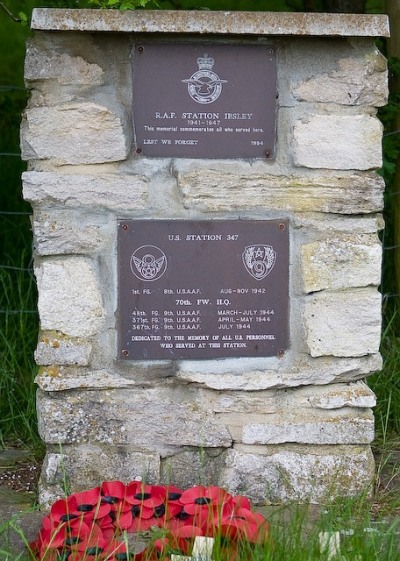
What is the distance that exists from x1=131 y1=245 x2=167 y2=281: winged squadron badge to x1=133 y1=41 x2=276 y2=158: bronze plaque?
0.30m

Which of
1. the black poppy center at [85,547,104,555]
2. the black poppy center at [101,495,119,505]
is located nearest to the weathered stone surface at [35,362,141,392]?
the black poppy center at [101,495,119,505]

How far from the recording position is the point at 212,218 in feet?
9.52

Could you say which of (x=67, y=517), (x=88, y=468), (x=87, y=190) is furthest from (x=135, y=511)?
(x=87, y=190)

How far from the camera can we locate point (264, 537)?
2338 mm

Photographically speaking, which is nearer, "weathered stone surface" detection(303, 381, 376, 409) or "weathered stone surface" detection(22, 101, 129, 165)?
"weathered stone surface" detection(22, 101, 129, 165)

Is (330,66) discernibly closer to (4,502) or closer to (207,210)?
(207,210)

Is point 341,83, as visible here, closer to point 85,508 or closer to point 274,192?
point 274,192

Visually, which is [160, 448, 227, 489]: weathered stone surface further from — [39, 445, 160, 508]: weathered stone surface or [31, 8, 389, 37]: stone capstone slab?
[31, 8, 389, 37]: stone capstone slab

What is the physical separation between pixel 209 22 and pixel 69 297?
95 centimetres

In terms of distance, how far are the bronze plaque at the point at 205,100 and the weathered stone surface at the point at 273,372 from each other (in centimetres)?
68

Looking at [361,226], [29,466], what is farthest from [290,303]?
[29,466]

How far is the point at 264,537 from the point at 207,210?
41.3 inches

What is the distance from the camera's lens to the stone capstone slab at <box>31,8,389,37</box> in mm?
2717

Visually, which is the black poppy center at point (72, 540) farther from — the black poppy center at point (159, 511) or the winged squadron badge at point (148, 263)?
the winged squadron badge at point (148, 263)
